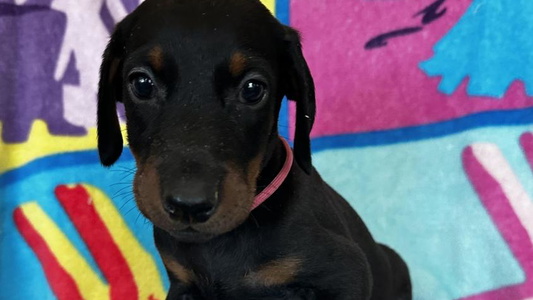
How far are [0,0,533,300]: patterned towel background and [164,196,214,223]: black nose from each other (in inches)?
60.4

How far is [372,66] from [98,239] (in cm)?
160

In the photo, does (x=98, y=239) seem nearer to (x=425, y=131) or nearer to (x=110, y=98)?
(x=110, y=98)

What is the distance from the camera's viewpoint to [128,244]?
11.1 ft

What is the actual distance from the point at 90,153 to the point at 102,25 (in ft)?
1.99

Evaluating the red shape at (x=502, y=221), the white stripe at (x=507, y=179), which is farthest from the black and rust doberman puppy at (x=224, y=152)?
the white stripe at (x=507, y=179)

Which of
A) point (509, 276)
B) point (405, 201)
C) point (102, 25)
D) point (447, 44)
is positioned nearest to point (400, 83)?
point (447, 44)

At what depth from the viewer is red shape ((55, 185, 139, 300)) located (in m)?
3.34

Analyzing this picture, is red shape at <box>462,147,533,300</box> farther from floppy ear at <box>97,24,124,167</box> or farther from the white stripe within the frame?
floppy ear at <box>97,24,124,167</box>

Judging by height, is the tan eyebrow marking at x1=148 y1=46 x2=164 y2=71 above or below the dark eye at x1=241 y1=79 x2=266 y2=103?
above

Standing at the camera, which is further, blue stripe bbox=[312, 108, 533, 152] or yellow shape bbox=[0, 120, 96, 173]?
blue stripe bbox=[312, 108, 533, 152]

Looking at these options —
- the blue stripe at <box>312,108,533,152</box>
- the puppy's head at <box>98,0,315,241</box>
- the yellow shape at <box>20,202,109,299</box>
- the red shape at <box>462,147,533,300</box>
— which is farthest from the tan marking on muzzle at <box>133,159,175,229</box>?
the red shape at <box>462,147,533,300</box>

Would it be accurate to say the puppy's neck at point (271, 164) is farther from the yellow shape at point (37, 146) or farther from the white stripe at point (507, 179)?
the white stripe at point (507, 179)

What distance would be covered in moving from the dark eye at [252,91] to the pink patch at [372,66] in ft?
5.21

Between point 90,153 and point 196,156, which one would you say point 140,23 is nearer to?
point 196,156
